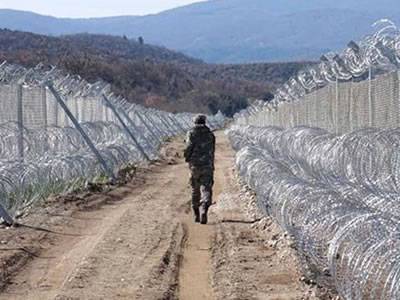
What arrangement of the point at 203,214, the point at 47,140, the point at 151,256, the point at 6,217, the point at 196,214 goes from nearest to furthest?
the point at 151,256, the point at 6,217, the point at 203,214, the point at 196,214, the point at 47,140

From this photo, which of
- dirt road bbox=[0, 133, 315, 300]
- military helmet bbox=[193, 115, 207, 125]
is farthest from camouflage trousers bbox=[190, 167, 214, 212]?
military helmet bbox=[193, 115, 207, 125]

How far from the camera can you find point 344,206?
8.74m

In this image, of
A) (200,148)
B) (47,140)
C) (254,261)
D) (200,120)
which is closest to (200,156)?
(200,148)

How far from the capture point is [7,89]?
18.6 meters

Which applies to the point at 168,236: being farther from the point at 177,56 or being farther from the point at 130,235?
the point at 177,56

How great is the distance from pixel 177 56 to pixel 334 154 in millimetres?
183840

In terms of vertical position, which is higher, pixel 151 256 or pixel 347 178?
pixel 347 178

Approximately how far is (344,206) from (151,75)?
116 meters

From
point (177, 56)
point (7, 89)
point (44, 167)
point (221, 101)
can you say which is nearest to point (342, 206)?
point (44, 167)

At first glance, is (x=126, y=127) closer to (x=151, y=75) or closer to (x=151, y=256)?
(x=151, y=256)

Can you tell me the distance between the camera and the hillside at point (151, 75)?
9900 cm

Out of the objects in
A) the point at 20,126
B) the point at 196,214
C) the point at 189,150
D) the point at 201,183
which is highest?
the point at 20,126

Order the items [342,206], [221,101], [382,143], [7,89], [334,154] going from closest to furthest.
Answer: [342,206] < [382,143] < [334,154] < [7,89] < [221,101]

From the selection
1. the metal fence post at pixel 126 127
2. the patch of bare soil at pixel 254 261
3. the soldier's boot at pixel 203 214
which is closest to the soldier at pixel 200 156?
the soldier's boot at pixel 203 214
